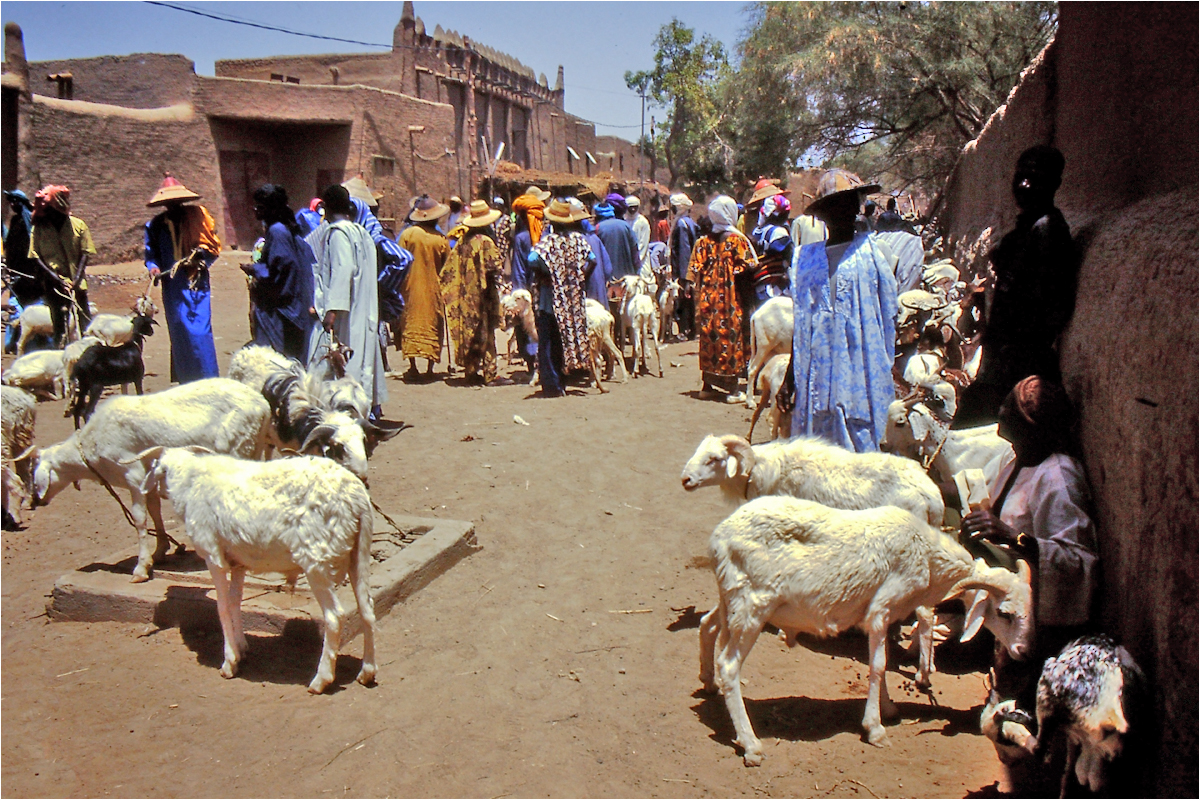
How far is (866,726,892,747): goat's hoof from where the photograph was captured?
10.8 feet

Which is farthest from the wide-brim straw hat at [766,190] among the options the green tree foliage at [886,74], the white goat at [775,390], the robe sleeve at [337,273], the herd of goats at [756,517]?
the green tree foliage at [886,74]

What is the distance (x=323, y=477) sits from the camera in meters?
3.69

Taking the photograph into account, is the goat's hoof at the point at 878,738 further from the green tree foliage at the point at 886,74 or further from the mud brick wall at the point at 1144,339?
the green tree foliage at the point at 886,74

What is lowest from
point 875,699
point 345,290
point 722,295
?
point 875,699

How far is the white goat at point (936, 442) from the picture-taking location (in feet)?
13.0

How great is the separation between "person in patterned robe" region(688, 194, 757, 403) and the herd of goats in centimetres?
391

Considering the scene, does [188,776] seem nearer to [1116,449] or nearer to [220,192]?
[1116,449]

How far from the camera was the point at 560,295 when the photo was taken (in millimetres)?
10031

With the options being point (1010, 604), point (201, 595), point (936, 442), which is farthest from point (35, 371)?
point (1010, 604)

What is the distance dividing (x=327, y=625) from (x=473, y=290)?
293 inches

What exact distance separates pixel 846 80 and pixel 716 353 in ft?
44.2

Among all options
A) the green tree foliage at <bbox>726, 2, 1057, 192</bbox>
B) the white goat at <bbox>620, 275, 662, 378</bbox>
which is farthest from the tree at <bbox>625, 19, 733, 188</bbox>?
the white goat at <bbox>620, 275, 662, 378</bbox>

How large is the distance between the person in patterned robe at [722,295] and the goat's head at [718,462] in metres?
5.76

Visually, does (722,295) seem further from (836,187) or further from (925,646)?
(925,646)
